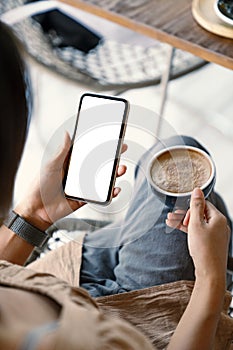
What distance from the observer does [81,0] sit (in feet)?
4.81

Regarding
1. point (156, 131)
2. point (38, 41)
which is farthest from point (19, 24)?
point (156, 131)

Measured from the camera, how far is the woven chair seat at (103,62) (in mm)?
1673

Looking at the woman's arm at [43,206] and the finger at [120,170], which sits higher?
the finger at [120,170]

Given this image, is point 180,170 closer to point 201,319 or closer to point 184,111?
point 201,319

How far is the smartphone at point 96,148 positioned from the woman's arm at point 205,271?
148mm

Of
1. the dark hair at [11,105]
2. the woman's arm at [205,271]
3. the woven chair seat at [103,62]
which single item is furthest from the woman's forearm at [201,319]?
the woven chair seat at [103,62]

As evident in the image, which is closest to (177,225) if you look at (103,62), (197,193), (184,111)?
(197,193)

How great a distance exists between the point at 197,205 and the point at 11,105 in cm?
37

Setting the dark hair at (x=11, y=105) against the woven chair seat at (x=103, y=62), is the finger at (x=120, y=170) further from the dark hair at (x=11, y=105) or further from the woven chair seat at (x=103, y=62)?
the woven chair seat at (x=103, y=62)

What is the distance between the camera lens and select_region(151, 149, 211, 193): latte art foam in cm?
106

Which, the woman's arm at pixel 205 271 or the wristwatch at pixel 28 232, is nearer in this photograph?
the woman's arm at pixel 205 271

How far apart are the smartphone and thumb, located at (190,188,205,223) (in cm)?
13

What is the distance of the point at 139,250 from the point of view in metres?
1.17

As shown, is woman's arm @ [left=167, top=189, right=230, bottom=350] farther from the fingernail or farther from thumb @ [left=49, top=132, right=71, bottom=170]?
thumb @ [left=49, top=132, right=71, bottom=170]
